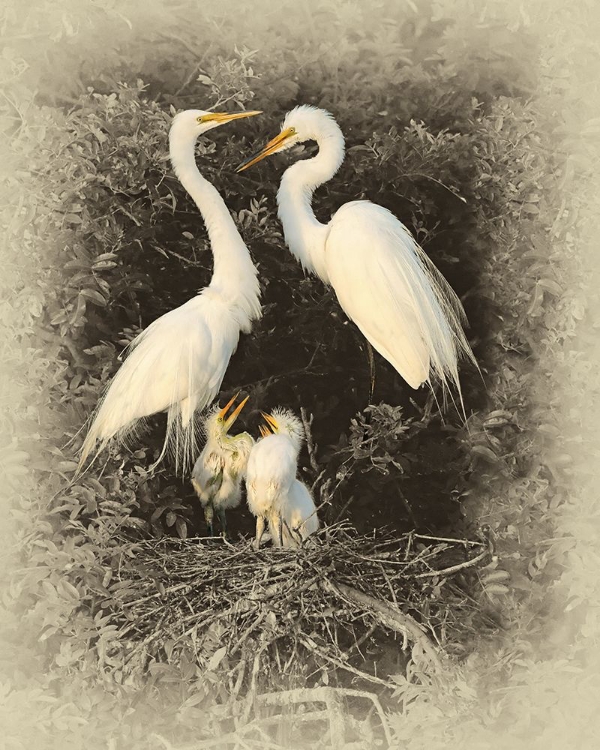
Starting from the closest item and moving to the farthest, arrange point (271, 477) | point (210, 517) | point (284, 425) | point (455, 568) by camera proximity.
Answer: point (271, 477) → point (455, 568) → point (284, 425) → point (210, 517)

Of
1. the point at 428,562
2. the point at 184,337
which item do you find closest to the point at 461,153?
the point at 184,337

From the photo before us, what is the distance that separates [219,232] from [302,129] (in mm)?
386

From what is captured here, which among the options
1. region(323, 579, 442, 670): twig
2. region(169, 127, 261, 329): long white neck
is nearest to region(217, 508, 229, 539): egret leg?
region(323, 579, 442, 670): twig

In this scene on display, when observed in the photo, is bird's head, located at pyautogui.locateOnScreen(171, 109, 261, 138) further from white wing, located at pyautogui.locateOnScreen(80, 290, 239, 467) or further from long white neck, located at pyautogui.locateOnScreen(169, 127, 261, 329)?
white wing, located at pyautogui.locateOnScreen(80, 290, 239, 467)

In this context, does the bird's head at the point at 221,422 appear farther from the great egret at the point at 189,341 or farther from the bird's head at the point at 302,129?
the bird's head at the point at 302,129

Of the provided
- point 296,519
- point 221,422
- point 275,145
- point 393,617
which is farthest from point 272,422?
point 275,145

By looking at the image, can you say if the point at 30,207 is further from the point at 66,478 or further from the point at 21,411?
the point at 66,478

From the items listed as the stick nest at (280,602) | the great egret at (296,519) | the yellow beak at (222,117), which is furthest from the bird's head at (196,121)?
the stick nest at (280,602)

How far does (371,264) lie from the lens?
118 inches

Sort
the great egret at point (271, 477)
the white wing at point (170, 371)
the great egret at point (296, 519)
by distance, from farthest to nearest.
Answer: the white wing at point (170, 371) < the great egret at point (296, 519) < the great egret at point (271, 477)

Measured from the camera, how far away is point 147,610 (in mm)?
2857

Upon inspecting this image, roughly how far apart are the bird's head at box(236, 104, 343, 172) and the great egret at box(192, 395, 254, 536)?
748 millimetres

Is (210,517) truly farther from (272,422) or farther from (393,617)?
(393,617)

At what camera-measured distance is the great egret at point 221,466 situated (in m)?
2.96
